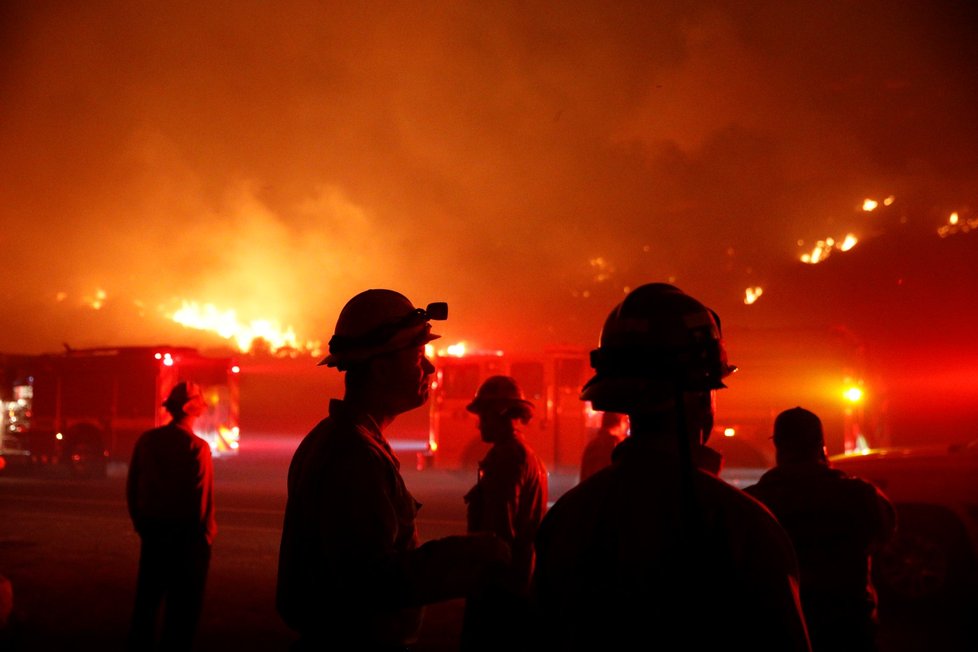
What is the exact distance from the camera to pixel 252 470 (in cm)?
2281

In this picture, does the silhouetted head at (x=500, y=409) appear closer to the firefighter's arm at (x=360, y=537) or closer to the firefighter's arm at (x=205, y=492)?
the firefighter's arm at (x=205, y=492)

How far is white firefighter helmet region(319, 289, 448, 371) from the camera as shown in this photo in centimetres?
282

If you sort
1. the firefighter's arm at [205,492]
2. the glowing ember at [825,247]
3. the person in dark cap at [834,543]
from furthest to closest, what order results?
the glowing ember at [825,247]
the firefighter's arm at [205,492]
the person in dark cap at [834,543]

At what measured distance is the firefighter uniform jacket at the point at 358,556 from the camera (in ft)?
7.60

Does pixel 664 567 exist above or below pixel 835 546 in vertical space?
above

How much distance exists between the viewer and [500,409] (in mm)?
5332

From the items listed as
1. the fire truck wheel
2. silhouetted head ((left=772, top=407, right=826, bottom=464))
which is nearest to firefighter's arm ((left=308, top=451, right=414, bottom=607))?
silhouetted head ((left=772, top=407, right=826, bottom=464))

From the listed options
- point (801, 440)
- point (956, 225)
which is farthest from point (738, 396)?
point (956, 225)

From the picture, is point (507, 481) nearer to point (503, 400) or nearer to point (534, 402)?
point (503, 400)

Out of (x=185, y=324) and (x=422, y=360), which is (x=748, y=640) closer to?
(x=422, y=360)

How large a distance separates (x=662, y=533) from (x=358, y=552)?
99cm

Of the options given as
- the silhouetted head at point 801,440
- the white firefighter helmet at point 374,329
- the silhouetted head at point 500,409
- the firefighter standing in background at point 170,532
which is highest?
the white firefighter helmet at point 374,329

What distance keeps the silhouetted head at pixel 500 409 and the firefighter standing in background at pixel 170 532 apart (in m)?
2.11

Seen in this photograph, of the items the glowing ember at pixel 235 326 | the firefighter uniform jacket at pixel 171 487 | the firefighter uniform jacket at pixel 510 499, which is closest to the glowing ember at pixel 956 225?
the firefighter uniform jacket at pixel 510 499
